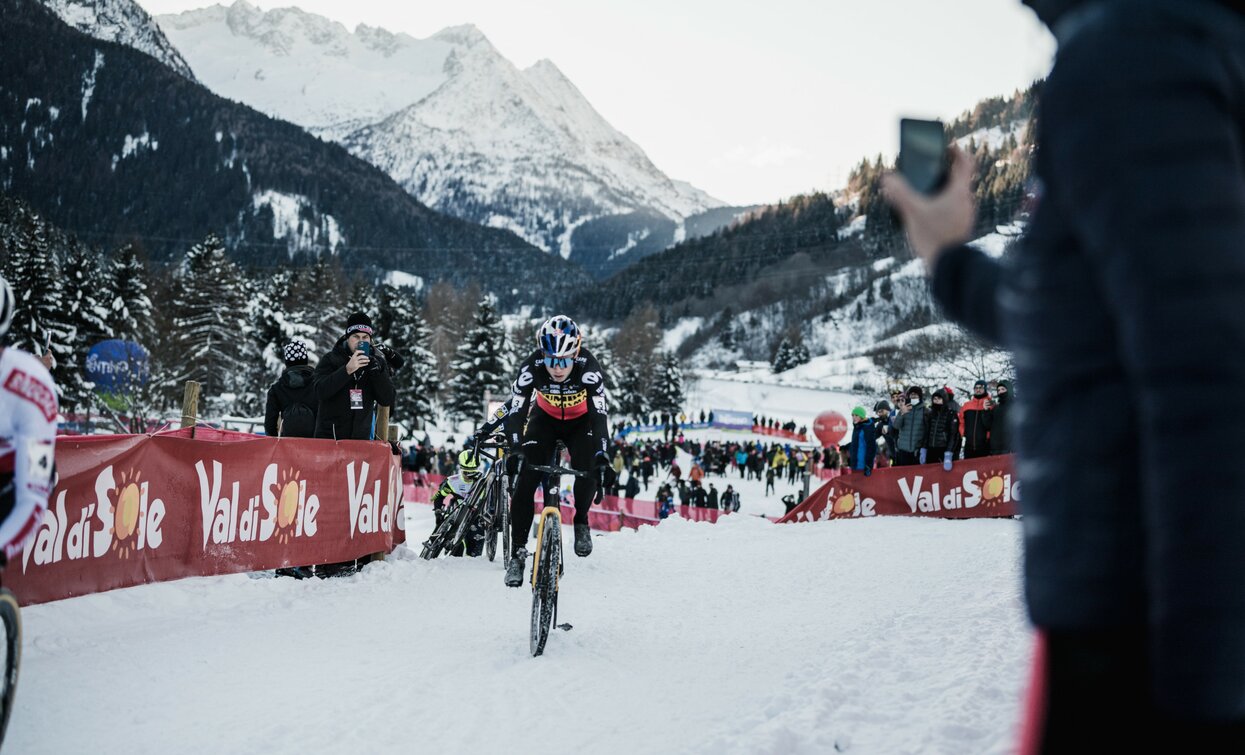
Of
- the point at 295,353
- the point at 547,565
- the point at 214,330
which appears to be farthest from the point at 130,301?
the point at 547,565

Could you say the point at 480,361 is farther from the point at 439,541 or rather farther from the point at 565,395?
the point at 565,395

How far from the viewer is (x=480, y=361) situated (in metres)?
56.1

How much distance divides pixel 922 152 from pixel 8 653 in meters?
3.70

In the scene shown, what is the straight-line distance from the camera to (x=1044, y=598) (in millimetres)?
1277

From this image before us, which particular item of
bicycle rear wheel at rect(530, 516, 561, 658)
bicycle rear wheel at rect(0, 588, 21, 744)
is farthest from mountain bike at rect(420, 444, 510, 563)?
bicycle rear wheel at rect(0, 588, 21, 744)

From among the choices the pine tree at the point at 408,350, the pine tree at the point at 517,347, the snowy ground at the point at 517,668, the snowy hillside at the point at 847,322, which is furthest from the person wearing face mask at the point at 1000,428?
the snowy hillside at the point at 847,322

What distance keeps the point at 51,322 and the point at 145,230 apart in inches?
6288

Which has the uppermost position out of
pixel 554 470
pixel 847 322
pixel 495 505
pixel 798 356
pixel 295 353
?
pixel 847 322

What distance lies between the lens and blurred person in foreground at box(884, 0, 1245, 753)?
41.8 inches

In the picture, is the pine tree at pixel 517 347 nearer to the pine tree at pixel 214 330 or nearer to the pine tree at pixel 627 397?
the pine tree at pixel 627 397

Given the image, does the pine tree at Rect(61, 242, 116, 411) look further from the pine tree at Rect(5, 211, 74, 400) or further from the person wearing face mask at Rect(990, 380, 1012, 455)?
the person wearing face mask at Rect(990, 380, 1012, 455)

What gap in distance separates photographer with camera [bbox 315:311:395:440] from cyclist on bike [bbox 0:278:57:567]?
5440mm

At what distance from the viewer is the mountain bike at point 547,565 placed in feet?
19.1

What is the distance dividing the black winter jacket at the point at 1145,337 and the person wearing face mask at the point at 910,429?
588 inches
